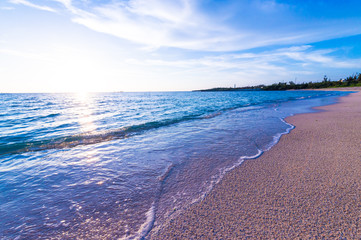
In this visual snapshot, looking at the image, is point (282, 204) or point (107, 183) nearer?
point (282, 204)

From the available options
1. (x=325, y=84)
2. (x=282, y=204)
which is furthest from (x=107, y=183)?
(x=325, y=84)

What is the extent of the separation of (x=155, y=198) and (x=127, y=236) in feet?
3.06

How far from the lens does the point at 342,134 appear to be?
22.9 feet

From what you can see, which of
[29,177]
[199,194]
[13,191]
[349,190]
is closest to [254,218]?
[199,194]

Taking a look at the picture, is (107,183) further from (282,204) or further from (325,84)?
(325,84)

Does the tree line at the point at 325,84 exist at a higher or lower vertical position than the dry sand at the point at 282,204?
higher

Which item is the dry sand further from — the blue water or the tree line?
the tree line

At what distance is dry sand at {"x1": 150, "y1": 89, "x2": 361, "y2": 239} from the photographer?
7.39ft

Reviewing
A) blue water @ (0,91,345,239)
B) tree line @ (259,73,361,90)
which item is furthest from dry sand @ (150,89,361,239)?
tree line @ (259,73,361,90)

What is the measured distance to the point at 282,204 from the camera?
278 cm

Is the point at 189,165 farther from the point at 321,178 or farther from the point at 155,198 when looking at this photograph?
the point at 321,178

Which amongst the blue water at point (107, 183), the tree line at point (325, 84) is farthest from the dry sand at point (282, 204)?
the tree line at point (325, 84)

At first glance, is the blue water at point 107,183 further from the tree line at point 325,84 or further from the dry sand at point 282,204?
the tree line at point 325,84

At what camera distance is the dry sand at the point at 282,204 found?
225 centimetres
